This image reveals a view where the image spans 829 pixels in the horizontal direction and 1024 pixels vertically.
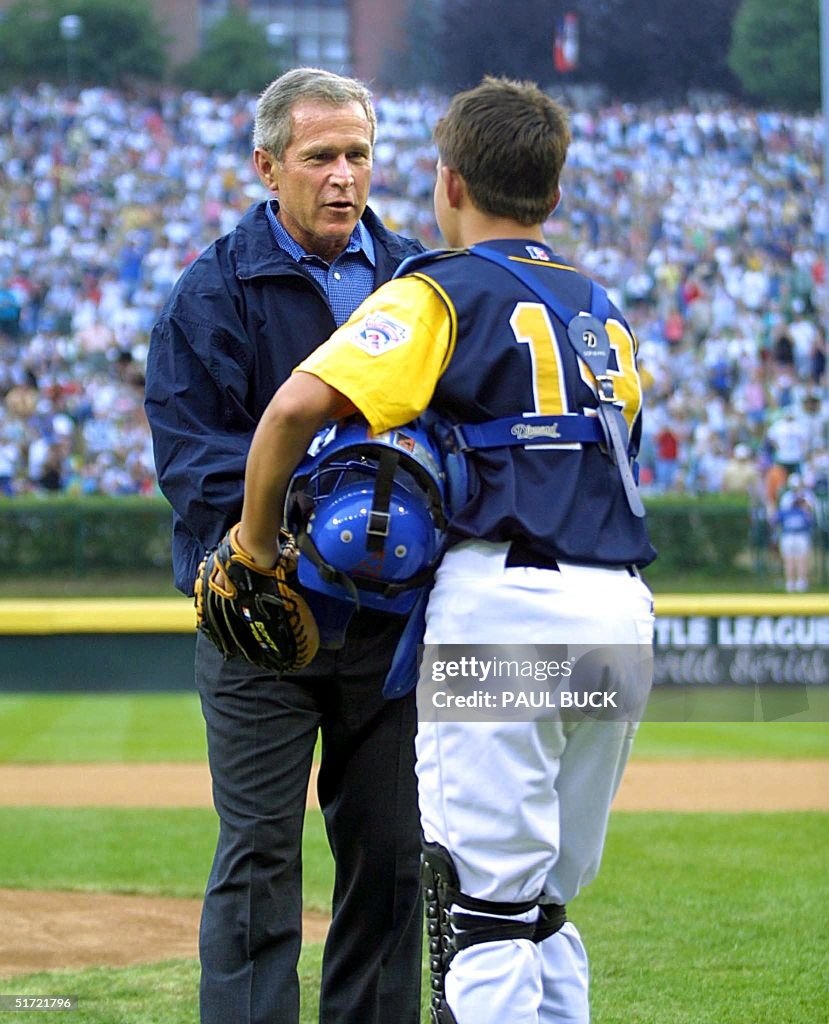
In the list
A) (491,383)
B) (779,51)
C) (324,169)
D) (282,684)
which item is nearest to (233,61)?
(779,51)

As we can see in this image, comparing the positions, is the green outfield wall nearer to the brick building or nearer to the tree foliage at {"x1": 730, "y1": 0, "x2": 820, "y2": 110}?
the tree foliage at {"x1": 730, "y1": 0, "x2": 820, "y2": 110}

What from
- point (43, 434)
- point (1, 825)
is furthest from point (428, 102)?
point (1, 825)

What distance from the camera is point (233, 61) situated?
43875 millimetres

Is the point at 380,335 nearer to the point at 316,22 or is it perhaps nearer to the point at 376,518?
the point at 376,518

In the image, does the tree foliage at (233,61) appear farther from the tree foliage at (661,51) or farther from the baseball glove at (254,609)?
the baseball glove at (254,609)

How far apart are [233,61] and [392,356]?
43.6 m

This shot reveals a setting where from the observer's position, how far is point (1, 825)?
730 centimetres

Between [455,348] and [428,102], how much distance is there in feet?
105

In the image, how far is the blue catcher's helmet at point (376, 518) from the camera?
8.44ft

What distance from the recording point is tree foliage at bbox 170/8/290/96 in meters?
42.6

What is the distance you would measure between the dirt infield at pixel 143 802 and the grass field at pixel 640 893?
200 millimetres

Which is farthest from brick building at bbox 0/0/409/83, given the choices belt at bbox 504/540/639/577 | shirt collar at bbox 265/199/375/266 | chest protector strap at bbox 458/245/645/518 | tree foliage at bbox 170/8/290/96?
belt at bbox 504/540/639/577

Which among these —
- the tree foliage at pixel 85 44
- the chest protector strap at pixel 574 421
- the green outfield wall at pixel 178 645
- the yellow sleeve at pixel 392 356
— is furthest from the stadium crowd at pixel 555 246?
the yellow sleeve at pixel 392 356

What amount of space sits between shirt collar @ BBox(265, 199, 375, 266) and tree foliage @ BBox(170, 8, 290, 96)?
39555 mm
